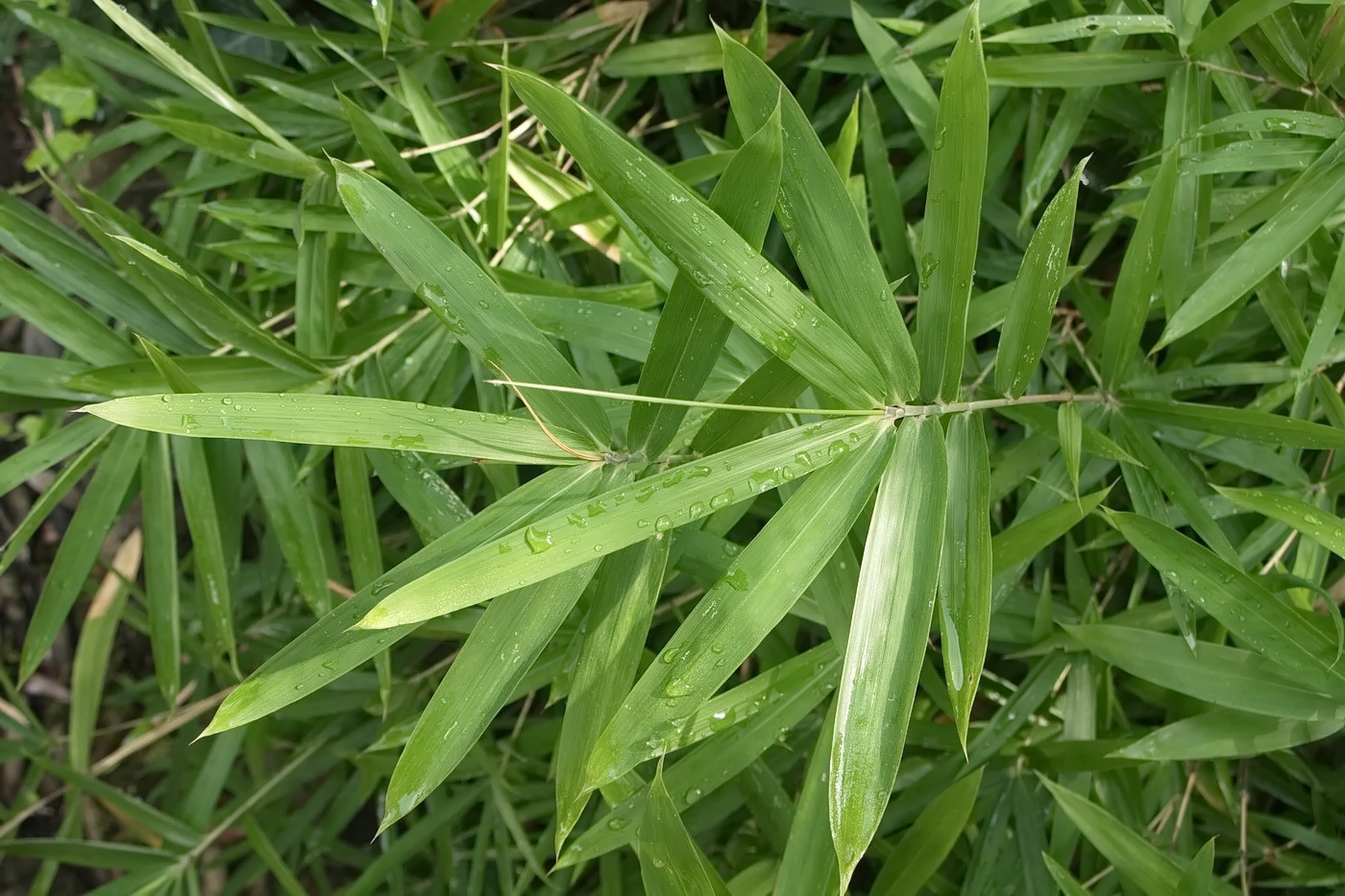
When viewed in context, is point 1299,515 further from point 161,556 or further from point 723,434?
point 161,556

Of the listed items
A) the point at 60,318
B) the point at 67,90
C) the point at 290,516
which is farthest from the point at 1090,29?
the point at 67,90

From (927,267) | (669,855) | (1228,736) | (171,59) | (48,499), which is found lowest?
(1228,736)

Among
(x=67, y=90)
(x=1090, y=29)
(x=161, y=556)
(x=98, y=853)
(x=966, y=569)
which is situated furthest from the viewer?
(x=67, y=90)

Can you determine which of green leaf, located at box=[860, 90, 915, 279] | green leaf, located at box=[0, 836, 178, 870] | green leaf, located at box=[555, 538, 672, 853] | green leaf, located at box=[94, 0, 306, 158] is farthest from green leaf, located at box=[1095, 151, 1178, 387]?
green leaf, located at box=[0, 836, 178, 870]

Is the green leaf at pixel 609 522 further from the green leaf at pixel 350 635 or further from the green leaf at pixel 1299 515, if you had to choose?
the green leaf at pixel 1299 515

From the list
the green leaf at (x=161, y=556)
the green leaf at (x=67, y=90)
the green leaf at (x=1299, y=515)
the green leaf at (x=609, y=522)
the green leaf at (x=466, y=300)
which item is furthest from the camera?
the green leaf at (x=67, y=90)

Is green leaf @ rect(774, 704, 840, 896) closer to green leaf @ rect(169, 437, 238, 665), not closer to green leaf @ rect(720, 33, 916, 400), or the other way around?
green leaf @ rect(720, 33, 916, 400)

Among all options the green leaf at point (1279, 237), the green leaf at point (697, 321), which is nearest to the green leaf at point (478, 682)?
the green leaf at point (697, 321)
